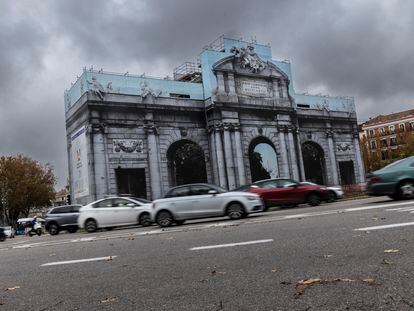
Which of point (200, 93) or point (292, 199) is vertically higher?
point (200, 93)

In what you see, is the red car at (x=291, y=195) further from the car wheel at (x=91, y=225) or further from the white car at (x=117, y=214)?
the car wheel at (x=91, y=225)

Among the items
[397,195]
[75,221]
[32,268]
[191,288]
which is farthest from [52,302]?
[75,221]

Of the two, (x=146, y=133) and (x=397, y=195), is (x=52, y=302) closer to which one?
(x=397, y=195)

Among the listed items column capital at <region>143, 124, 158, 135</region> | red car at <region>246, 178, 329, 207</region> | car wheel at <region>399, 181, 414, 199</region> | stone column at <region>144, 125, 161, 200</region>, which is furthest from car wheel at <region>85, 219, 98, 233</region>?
column capital at <region>143, 124, 158, 135</region>

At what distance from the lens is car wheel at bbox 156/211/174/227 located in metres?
15.7

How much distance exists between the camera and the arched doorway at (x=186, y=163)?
124ft

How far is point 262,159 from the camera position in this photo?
40719 mm

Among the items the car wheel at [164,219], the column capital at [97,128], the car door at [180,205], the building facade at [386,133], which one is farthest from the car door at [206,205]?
the building facade at [386,133]

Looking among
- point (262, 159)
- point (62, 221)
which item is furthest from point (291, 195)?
point (262, 159)

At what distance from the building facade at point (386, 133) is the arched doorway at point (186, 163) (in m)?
50.5

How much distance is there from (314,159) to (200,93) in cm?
1506

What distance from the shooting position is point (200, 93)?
39.4 meters

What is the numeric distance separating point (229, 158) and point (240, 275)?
108 feet

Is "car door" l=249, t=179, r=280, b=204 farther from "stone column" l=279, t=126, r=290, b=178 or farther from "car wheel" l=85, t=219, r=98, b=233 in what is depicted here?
"stone column" l=279, t=126, r=290, b=178
